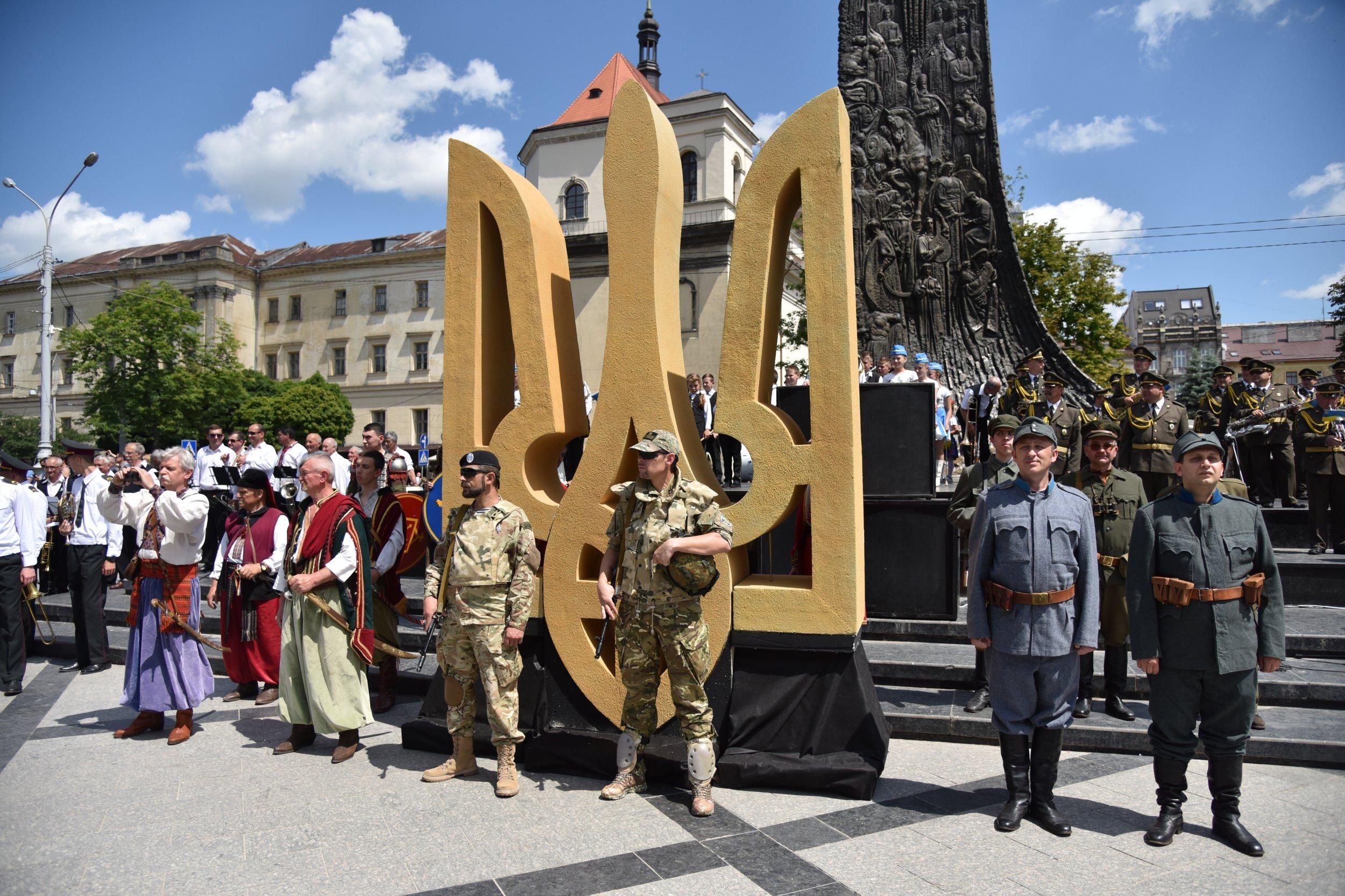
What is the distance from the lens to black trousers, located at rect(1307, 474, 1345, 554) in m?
10.5

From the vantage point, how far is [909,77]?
14383 millimetres

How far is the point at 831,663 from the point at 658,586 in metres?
1.35

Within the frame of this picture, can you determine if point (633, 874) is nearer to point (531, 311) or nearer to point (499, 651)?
point (499, 651)

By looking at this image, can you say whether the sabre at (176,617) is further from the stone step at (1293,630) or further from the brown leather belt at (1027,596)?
the brown leather belt at (1027,596)

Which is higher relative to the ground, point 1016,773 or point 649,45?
point 649,45

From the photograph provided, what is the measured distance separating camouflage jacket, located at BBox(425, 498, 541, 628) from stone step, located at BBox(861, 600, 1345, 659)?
10.7 feet

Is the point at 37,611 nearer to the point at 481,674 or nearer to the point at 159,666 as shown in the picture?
the point at 159,666

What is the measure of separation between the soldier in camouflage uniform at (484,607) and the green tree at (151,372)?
5150 centimetres

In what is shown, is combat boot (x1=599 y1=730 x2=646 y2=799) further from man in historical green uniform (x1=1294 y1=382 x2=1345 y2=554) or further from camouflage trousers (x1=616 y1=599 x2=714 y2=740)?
man in historical green uniform (x1=1294 y1=382 x2=1345 y2=554)

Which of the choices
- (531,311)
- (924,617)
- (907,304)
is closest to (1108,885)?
(924,617)

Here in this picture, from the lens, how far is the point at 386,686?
7.72 m

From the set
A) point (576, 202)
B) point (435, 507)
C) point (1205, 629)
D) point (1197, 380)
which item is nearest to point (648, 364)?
point (435, 507)

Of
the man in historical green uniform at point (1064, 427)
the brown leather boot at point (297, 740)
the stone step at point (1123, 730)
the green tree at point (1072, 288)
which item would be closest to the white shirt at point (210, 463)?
the brown leather boot at point (297, 740)

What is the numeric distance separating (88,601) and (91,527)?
0.74 metres
